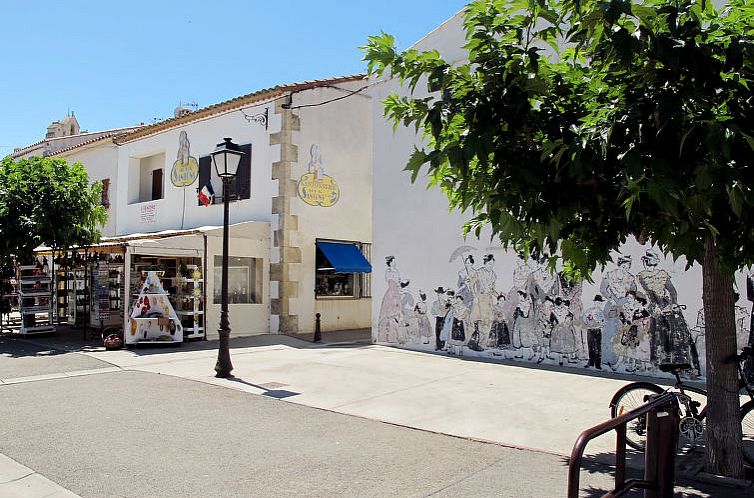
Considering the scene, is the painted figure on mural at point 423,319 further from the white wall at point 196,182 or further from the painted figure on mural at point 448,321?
the white wall at point 196,182

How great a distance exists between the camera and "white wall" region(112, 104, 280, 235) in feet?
55.1

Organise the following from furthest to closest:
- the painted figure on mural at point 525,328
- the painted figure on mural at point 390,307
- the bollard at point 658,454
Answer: the painted figure on mural at point 390,307
the painted figure on mural at point 525,328
the bollard at point 658,454

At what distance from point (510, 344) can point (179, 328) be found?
7.50 metres

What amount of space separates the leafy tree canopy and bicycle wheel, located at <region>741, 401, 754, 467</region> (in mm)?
1584

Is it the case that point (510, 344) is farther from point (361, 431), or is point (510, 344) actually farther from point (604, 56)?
point (604, 56)

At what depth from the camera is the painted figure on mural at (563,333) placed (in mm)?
11312

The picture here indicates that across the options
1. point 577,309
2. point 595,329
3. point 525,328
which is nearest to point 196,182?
point 525,328

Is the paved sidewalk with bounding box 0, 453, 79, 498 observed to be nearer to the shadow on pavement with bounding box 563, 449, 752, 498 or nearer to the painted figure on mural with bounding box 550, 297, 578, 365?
the shadow on pavement with bounding box 563, 449, 752, 498

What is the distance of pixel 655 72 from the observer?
4.43 meters

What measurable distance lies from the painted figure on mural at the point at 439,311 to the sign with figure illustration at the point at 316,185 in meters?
5.10

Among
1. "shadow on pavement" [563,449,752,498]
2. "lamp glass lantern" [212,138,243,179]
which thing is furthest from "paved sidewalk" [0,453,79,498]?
"lamp glass lantern" [212,138,243,179]

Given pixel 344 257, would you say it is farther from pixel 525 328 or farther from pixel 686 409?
pixel 686 409

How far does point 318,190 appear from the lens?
56.1 feet

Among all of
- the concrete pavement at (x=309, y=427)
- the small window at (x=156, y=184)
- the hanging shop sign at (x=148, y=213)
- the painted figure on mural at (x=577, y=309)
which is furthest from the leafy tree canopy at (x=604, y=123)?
the small window at (x=156, y=184)
